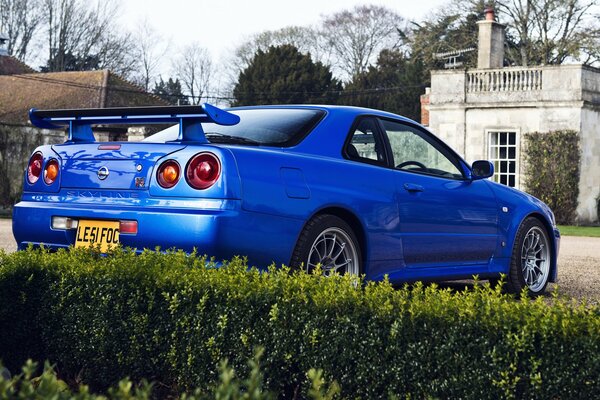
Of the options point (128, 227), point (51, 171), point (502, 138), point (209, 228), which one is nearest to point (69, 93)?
point (502, 138)

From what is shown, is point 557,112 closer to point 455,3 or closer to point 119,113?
point 455,3

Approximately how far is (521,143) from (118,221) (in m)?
→ 24.6

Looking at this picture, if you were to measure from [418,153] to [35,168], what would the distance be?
103 inches

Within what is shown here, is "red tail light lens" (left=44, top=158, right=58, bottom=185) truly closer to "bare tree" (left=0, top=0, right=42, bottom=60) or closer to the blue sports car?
the blue sports car

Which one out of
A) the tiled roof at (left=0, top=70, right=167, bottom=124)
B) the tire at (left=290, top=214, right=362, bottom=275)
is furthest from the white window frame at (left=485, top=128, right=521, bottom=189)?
the tire at (left=290, top=214, right=362, bottom=275)

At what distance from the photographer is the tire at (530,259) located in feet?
23.4

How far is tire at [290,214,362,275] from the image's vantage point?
5.05 meters

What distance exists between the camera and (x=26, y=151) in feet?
84.7

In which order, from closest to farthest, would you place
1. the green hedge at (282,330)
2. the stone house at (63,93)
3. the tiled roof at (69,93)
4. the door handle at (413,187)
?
the green hedge at (282,330) < the door handle at (413,187) < the stone house at (63,93) < the tiled roof at (69,93)

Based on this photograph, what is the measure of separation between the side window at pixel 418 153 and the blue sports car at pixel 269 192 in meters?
0.01

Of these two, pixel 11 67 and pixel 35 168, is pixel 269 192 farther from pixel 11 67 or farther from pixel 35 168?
pixel 11 67

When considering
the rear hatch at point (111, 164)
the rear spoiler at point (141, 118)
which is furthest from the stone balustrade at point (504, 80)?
the rear hatch at point (111, 164)

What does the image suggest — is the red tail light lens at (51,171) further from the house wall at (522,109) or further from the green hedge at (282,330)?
the house wall at (522,109)

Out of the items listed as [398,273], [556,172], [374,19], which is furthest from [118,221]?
[374,19]
